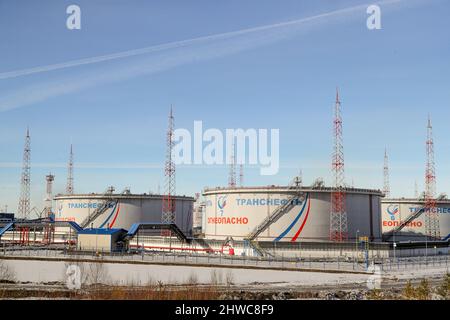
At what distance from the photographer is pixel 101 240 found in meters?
74.4

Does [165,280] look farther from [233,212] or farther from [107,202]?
[107,202]

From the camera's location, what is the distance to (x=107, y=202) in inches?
4107

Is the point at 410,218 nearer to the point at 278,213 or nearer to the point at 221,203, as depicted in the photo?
the point at 278,213

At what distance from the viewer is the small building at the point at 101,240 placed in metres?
73.8

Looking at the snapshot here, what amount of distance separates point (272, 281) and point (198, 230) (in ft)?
360

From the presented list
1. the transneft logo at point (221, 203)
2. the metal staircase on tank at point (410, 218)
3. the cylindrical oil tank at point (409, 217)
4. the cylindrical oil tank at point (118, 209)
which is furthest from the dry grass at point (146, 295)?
the metal staircase on tank at point (410, 218)

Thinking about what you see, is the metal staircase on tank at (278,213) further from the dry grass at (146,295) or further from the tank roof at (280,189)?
the dry grass at (146,295)

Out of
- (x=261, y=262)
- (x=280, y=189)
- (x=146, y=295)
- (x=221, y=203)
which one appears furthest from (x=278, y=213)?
(x=146, y=295)

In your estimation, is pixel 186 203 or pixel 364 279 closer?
pixel 364 279

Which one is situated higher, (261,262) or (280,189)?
(280,189)

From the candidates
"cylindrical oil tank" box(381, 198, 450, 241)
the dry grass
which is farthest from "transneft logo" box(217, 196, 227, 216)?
the dry grass

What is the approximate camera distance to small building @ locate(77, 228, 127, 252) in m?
73.8
